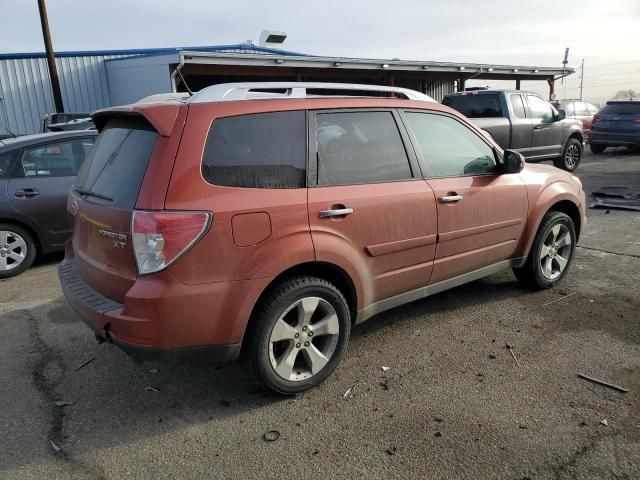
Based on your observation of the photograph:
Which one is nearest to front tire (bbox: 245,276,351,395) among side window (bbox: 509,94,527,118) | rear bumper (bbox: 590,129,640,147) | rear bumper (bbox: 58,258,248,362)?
rear bumper (bbox: 58,258,248,362)

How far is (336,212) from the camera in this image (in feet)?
10.4

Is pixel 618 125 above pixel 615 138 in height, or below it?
above

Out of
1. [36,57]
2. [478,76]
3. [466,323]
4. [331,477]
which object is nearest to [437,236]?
[466,323]

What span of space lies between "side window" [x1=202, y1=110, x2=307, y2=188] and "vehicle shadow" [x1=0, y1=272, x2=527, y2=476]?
1.05m

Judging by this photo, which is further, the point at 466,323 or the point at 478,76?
the point at 478,76

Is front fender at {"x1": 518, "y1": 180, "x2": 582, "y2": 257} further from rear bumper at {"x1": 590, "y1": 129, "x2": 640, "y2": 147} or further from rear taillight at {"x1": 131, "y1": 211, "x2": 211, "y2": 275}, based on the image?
rear bumper at {"x1": 590, "y1": 129, "x2": 640, "y2": 147}

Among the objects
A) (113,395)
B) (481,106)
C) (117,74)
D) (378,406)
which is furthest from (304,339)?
(117,74)

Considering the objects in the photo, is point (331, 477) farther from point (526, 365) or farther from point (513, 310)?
point (513, 310)

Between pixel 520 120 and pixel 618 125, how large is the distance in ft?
21.1

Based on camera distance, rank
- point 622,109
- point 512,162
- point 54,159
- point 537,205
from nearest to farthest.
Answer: point 512,162
point 537,205
point 54,159
point 622,109

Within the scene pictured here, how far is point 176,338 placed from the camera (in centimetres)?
274

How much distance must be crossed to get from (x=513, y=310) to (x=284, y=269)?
2.35m

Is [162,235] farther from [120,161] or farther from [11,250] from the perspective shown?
[11,250]

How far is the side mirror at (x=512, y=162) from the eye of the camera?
411 centimetres
